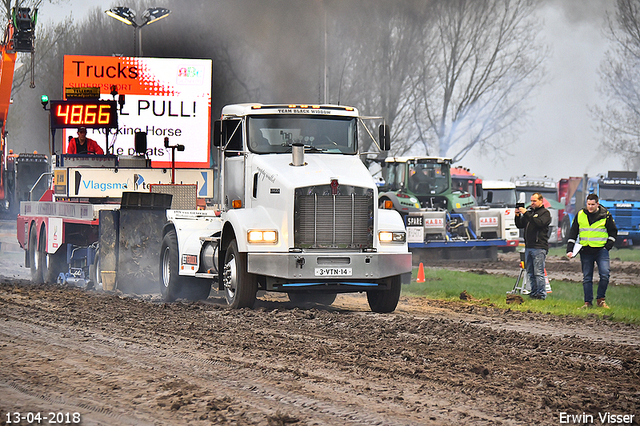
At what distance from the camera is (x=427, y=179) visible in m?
27.6

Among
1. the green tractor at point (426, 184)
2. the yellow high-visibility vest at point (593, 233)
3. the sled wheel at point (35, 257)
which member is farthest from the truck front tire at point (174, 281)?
the green tractor at point (426, 184)

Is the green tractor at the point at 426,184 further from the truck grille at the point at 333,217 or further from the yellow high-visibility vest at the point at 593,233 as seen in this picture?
the truck grille at the point at 333,217

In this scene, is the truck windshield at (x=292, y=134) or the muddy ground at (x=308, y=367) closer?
the muddy ground at (x=308, y=367)

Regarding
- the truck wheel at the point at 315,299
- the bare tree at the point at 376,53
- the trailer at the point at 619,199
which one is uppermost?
the bare tree at the point at 376,53

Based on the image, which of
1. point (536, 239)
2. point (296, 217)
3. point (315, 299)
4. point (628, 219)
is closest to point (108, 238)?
point (315, 299)

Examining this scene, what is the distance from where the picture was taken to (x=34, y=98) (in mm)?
58812

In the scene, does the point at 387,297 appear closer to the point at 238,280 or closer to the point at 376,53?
the point at 238,280

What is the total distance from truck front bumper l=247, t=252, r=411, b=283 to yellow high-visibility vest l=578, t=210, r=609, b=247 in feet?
12.1

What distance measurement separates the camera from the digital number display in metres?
17.4

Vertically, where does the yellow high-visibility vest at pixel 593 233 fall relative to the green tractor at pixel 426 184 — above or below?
below

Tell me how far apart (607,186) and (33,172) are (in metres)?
22.0

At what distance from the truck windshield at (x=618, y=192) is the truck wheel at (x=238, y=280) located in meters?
23.4

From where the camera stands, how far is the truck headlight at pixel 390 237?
1214 cm

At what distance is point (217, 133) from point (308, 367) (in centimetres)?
568
